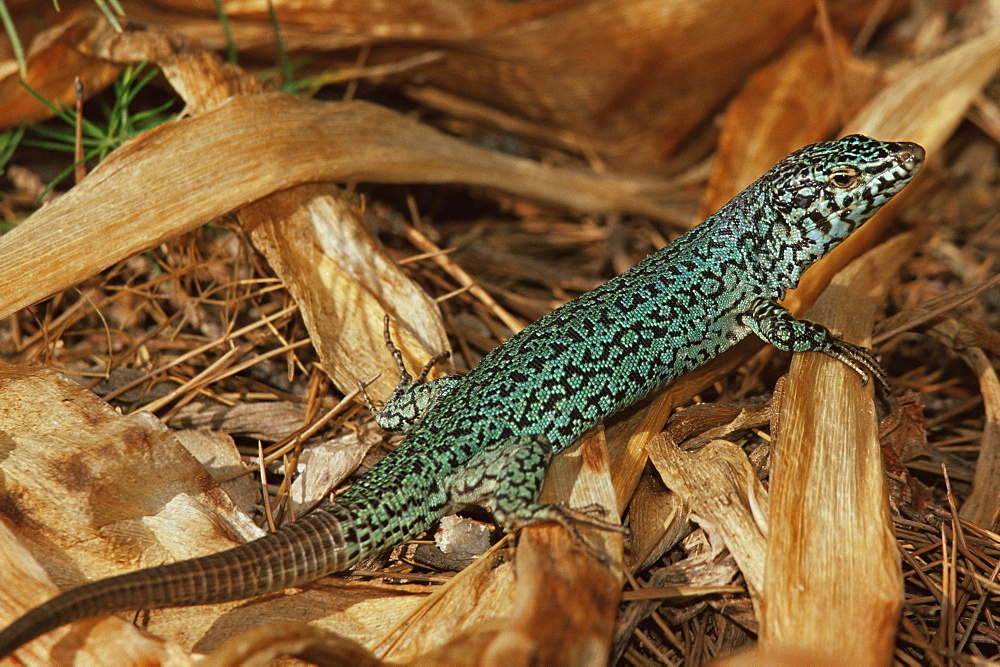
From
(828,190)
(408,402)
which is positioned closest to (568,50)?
(828,190)

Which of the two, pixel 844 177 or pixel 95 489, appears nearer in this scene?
pixel 95 489

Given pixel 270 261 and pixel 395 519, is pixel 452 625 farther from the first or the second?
pixel 270 261

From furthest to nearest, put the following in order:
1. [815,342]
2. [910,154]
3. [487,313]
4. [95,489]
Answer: [487,313] < [910,154] < [815,342] < [95,489]

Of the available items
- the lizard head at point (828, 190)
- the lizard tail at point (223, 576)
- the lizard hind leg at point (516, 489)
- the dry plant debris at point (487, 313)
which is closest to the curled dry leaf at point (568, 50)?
the dry plant debris at point (487, 313)

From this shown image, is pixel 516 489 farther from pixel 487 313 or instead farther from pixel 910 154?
pixel 910 154

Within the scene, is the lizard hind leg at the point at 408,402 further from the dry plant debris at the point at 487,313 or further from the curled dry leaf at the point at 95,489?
the curled dry leaf at the point at 95,489

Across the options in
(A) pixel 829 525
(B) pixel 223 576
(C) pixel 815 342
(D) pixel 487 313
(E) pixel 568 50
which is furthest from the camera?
(E) pixel 568 50

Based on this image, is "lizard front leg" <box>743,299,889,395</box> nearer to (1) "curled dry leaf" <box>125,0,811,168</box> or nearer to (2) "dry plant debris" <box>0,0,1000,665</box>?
(2) "dry plant debris" <box>0,0,1000,665</box>

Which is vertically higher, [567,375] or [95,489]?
[95,489]
